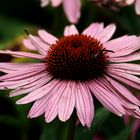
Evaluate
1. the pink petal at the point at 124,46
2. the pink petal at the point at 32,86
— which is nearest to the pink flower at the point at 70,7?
the pink petal at the point at 124,46

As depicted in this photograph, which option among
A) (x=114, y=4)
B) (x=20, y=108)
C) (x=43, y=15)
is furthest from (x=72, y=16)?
(x=43, y=15)

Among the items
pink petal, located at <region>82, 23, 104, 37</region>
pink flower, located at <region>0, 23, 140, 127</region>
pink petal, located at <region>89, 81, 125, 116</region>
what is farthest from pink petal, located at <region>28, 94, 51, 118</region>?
pink petal, located at <region>82, 23, 104, 37</region>

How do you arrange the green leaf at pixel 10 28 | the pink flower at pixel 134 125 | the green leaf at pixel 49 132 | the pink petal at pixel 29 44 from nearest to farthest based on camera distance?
the green leaf at pixel 49 132 → the pink petal at pixel 29 44 → the pink flower at pixel 134 125 → the green leaf at pixel 10 28

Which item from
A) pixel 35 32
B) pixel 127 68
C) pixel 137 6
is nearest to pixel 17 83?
pixel 127 68

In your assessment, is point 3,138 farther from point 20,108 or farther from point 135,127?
point 135,127

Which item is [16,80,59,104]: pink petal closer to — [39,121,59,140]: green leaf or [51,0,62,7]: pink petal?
[39,121,59,140]: green leaf

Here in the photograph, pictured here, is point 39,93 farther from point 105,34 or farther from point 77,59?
point 105,34

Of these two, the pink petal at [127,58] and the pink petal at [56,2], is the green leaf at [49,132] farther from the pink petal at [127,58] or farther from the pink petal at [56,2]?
the pink petal at [56,2]
